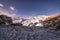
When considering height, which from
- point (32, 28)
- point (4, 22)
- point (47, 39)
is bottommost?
point (47, 39)

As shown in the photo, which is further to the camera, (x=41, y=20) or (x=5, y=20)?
(x=41, y=20)

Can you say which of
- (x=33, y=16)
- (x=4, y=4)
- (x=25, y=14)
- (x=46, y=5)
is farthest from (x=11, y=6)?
(x=46, y=5)

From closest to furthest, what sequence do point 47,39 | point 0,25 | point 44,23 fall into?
1. point 47,39
2. point 0,25
3. point 44,23

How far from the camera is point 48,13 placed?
3.12 metres

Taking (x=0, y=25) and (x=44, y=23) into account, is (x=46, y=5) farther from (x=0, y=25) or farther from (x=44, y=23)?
(x=0, y=25)

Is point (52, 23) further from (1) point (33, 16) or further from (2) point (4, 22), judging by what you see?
(2) point (4, 22)

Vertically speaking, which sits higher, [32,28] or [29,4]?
[29,4]

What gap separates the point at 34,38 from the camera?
2.27m

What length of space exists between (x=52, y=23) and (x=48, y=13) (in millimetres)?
299

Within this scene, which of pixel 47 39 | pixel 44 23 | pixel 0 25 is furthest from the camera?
pixel 44 23

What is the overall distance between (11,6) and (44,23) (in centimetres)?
93

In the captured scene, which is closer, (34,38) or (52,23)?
(34,38)

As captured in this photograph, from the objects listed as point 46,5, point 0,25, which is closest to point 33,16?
point 46,5

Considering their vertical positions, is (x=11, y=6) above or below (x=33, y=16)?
above
